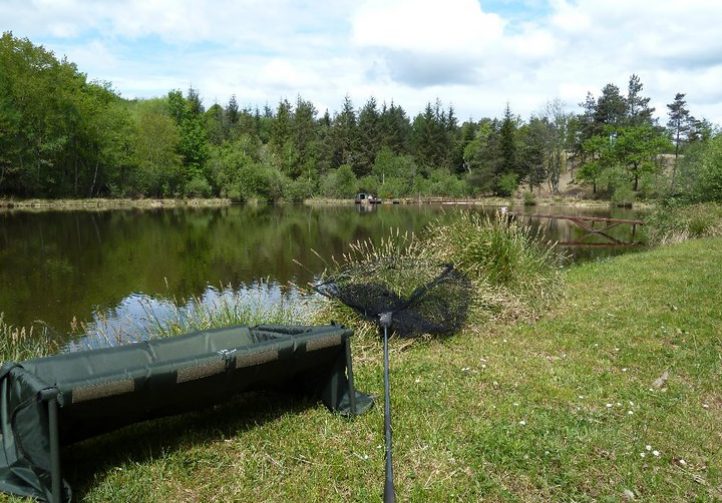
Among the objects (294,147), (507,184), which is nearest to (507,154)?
(507,184)

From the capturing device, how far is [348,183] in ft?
208

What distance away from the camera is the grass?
2820mm

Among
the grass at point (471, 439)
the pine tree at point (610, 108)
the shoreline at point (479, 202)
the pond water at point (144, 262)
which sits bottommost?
the pond water at point (144, 262)

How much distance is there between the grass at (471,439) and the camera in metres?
2.82

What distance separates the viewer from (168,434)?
334 centimetres

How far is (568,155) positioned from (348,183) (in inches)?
1313

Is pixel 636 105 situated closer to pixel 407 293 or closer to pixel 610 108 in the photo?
pixel 610 108

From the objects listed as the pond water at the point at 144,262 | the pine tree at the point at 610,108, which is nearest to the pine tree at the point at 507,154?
the pine tree at the point at 610,108

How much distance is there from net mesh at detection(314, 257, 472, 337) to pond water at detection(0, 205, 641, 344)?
173 centimetres

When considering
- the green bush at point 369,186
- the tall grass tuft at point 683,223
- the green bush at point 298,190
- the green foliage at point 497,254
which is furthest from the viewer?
the green bush at point 369,186

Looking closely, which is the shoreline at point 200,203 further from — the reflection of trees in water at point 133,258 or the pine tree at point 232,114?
the pine tree at point 232,114

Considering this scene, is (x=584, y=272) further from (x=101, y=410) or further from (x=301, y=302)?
(x=101, y=410)

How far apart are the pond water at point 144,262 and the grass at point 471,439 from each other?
136 inches

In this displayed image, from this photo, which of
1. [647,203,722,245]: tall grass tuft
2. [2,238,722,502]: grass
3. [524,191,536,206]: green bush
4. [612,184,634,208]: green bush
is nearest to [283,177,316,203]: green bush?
[524,191,536,206]: green bush
